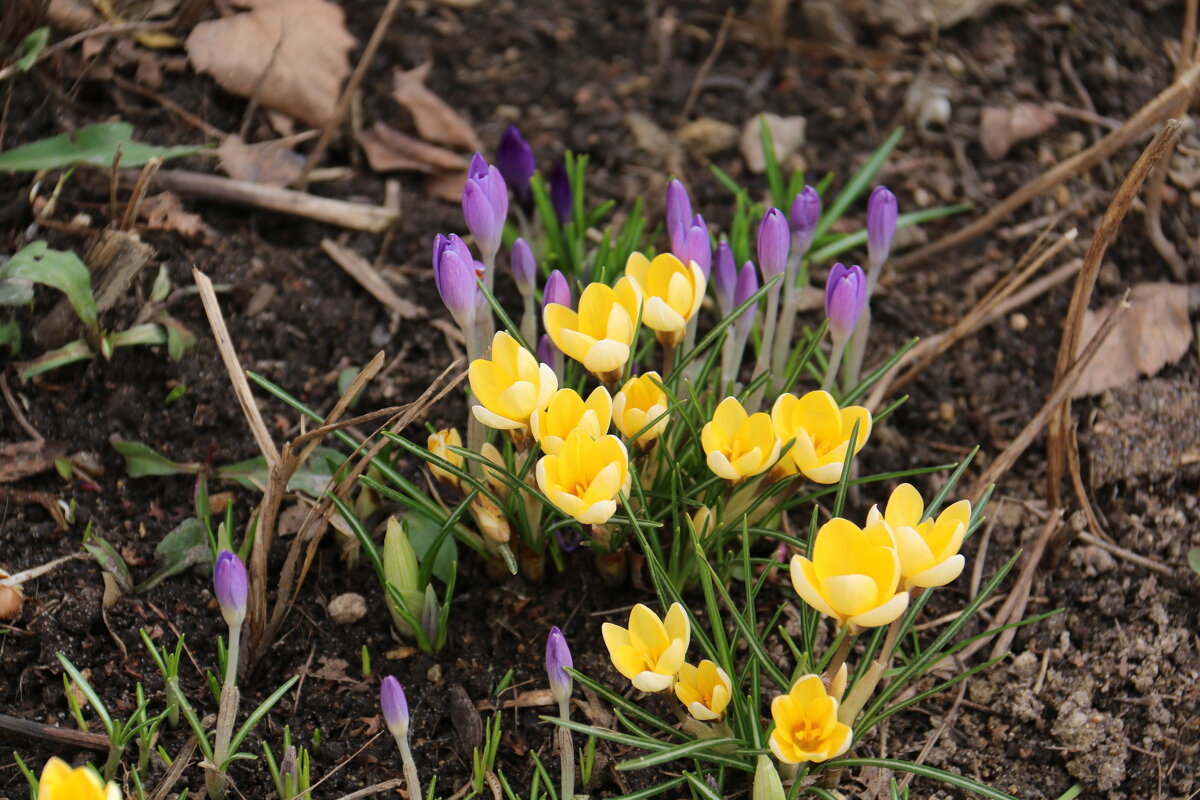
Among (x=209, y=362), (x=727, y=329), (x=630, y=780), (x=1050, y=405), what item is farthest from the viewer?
(x=209, y=362)

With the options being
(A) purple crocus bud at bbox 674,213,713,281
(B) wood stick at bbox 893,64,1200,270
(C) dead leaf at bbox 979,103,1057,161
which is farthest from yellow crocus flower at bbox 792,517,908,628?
(C) dead leaf at bbox 979,103,1057,161

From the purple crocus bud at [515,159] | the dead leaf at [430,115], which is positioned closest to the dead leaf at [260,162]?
the dead leaf at [430,115]

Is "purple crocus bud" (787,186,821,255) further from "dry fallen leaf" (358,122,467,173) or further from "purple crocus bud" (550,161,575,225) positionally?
"dry fallen leaf" (358,122,467,173)

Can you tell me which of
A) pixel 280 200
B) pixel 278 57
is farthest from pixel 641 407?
pixel 278 57

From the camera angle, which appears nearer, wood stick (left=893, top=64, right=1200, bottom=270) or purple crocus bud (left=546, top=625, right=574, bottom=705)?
purple crocus bud (left=546, top=625, right=574, bottom=705)

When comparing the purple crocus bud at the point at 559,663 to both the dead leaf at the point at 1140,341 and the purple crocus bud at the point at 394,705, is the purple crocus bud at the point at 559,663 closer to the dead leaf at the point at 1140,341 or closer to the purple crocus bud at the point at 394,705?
the purple crocus bud at the point at 394,705

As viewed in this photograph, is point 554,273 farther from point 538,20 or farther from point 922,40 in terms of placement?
point 922,40

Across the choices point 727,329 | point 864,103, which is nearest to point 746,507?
point 727,329
